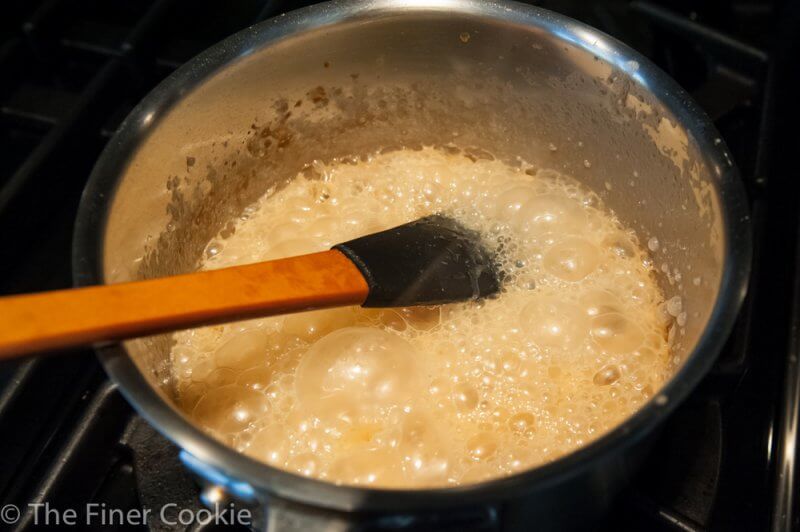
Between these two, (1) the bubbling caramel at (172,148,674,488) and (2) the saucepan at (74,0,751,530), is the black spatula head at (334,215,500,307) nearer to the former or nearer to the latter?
(1) the bubbling caramel at (172,148,674,488)

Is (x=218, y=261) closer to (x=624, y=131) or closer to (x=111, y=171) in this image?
(x=111, y=171)

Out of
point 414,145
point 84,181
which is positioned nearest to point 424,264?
point 414,145

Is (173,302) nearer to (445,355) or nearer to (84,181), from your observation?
(445,355)

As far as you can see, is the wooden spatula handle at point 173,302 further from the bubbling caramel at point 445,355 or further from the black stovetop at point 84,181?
the black stovetop at point 84,181

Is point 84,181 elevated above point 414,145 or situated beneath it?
situated beneath

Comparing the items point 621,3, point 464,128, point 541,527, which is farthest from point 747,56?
point 541,527

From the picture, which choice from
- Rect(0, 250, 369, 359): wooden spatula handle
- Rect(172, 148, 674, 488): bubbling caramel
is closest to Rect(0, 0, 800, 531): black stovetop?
Rect(172, 148, 674, 488): bubbling caramel
